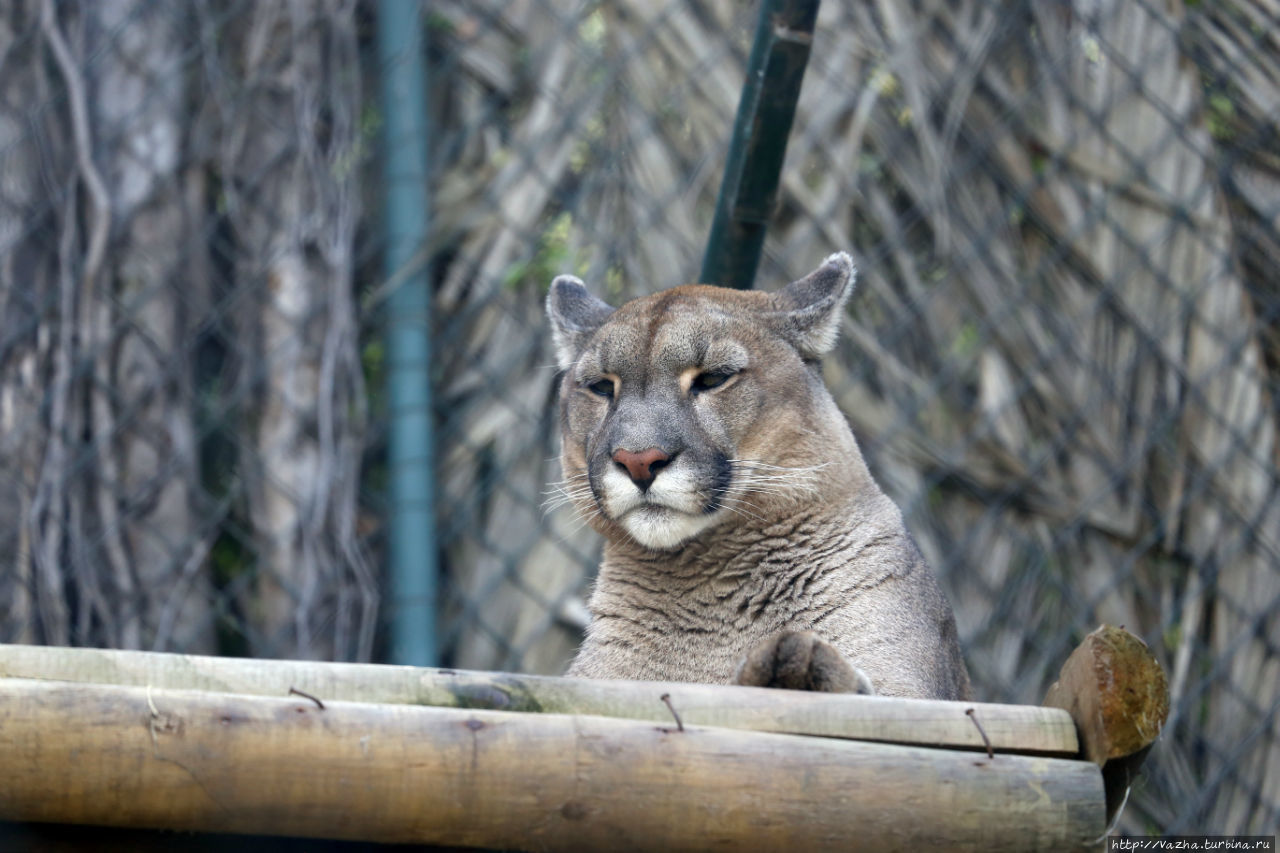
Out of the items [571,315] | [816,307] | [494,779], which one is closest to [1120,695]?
[494,779]

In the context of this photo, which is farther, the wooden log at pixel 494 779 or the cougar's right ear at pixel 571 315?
the cougar's right ear at pixel 571 315

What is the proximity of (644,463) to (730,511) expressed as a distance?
11.8 inches

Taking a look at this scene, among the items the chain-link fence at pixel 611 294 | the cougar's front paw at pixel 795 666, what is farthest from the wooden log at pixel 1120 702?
the chain-link fence at pixel 611 294

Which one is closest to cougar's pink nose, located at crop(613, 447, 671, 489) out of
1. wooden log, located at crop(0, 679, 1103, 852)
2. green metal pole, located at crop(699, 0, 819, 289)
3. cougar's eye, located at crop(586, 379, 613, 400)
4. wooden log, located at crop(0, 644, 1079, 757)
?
cougar's eye, located at crop(586, 379, 613, 400)

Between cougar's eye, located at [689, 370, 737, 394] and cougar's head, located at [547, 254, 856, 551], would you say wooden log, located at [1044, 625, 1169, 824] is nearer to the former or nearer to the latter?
cougar's head, located at [547, 254, 856, 551]

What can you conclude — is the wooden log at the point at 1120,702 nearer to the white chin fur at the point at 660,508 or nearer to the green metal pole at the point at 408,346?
the white chin fur at the point at 660,508

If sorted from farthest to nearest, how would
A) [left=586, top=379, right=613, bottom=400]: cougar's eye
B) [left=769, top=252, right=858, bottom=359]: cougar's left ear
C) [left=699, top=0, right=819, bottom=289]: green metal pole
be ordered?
[left=769, top=252, right=858, bottom=359]: cougar's left ear < [left=586, top=379, right=613, bottom=400]: cougar's eye < [left=699, top=0, right=819, bottom=289]: green metal pole

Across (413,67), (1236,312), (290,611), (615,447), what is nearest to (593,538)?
(290,611)

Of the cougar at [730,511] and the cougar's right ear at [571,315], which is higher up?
the cougar's right ear at [571,315]

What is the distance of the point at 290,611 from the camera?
6.09 metres

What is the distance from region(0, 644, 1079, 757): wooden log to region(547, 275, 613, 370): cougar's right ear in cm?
204

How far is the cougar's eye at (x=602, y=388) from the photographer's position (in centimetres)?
407

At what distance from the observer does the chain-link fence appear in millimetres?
6090

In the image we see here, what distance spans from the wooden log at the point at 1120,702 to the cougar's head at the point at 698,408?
4.45 feet
